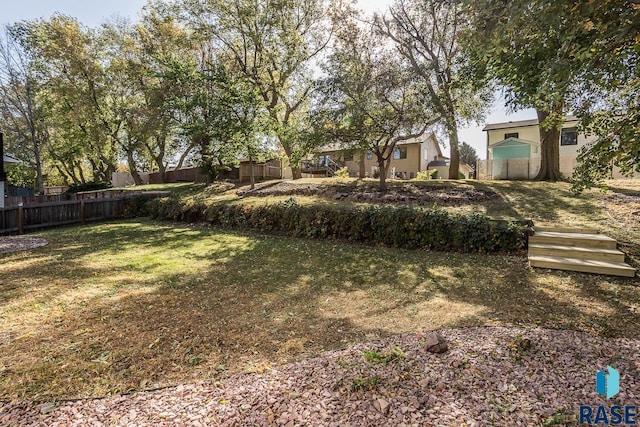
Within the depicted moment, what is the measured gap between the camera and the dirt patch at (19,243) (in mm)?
8477

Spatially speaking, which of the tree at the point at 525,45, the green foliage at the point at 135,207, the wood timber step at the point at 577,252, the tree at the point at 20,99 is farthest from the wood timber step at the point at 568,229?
the tree at the point at 20,99

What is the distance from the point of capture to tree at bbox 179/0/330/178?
18.0 m

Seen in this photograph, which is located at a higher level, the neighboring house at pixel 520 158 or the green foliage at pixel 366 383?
the neighboring house at pixel 520 158

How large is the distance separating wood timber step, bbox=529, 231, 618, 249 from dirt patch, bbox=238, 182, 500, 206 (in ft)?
11.3

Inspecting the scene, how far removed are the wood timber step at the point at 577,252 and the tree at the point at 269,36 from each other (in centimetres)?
1301

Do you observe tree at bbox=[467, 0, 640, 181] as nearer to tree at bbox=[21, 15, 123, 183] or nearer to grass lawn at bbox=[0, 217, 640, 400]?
grass lawn at bbox=[0, 217, 640, 400]

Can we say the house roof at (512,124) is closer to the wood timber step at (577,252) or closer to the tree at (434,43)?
the tree at (434,43)

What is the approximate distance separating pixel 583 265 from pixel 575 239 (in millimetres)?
1083

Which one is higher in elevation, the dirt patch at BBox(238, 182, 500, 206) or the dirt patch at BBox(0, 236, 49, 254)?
the dirt patch at BBox(238, 182, 500, 206)

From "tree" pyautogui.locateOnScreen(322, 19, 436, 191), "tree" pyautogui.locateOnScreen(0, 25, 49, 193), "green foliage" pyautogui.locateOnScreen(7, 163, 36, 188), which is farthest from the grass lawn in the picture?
"green foliage" pyautogui.locateOnScreen(7, 163, 36, 188)

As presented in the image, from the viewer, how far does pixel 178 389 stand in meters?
2.73

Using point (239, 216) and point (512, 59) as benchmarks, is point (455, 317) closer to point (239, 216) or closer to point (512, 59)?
point (512, 59)

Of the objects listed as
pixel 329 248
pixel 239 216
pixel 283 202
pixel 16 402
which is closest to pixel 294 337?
pixel 16 402

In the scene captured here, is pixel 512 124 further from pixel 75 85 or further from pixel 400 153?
pixel 75 85
